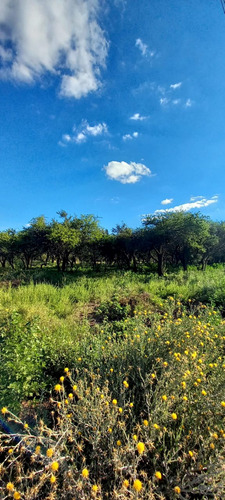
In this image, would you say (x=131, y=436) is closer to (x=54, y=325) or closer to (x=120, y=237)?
(x=54, y=325)

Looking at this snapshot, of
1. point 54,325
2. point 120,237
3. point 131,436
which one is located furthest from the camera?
point 120,237

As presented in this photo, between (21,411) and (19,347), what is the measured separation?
628mm

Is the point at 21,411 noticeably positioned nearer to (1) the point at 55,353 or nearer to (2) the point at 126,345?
(1) the point at 55,353

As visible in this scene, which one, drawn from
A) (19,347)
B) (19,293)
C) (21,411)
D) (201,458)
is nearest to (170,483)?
(201,458)

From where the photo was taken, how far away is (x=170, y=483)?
49.0 inches

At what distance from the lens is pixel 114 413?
1.58m

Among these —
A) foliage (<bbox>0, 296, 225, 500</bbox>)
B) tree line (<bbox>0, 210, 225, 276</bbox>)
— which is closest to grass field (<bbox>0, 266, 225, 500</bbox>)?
foliage (<bbox>0, 296, 225, 500</bbox>)

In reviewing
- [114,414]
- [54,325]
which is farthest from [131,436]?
[54,325]

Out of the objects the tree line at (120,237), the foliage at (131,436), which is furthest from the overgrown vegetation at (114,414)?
the tree line at (120,237)

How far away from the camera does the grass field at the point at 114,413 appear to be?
1.20 m

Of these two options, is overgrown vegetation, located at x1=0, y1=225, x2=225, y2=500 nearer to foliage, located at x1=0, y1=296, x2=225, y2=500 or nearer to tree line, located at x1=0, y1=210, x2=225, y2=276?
foliage, located at x1=0, y1=296, x2=225, y2=500

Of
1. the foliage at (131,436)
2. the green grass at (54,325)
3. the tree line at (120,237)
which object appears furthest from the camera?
the tree line at (120,237)

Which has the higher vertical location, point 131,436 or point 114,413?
point 114,413

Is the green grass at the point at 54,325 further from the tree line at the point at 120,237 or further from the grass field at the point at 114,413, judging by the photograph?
the tree line at the point at 120,237
